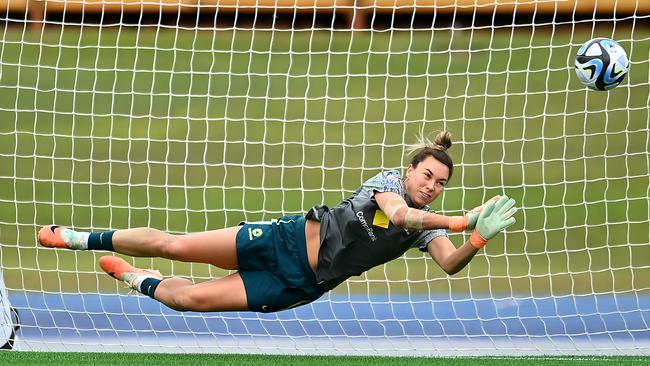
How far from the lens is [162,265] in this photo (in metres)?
10.1

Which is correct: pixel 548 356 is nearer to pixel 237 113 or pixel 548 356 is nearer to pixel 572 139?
pixel 572 139

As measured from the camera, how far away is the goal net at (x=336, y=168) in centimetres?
772

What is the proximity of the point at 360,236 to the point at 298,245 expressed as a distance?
359 millimetres

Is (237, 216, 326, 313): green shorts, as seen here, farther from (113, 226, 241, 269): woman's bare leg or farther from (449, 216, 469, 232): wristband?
(449, 216, 469, 232): wristband

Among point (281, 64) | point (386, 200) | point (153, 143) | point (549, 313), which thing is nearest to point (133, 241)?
point (386, 200)

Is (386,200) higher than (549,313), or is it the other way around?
(386,200)

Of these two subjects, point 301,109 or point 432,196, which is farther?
point 301,109

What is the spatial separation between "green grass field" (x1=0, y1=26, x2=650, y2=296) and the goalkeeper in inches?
124

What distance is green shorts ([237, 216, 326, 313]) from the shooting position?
613cm

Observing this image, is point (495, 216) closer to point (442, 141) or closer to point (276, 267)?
point (442, 141)

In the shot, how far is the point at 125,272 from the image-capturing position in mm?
6527

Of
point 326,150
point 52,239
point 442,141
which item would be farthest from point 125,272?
point 326,150

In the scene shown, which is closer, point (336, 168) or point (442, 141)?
point (442, 141)

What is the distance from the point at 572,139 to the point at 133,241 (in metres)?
9.00
